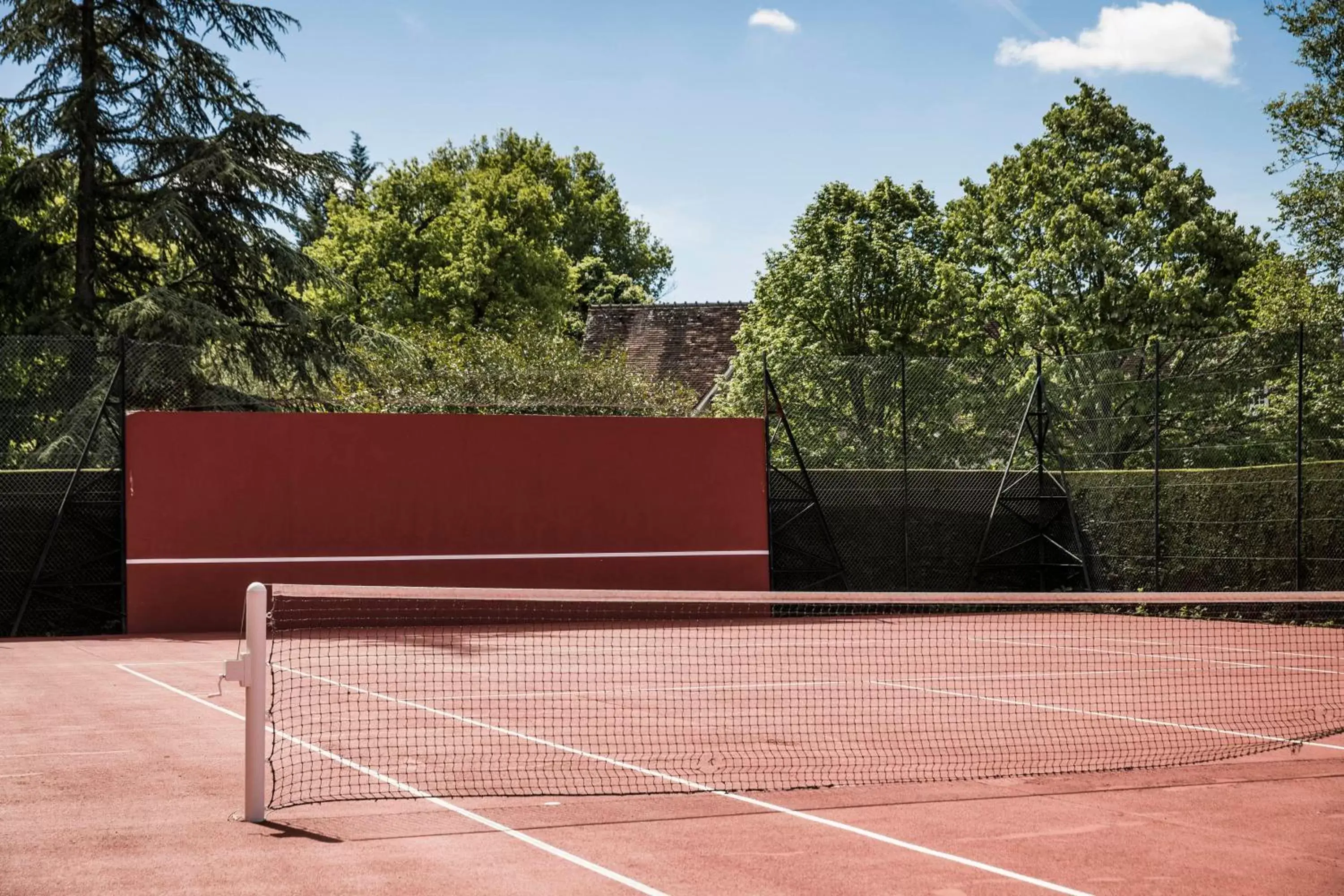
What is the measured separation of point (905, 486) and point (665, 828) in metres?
14.6

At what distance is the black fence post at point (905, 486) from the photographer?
20.1 meters

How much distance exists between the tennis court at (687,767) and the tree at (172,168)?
8.22 m

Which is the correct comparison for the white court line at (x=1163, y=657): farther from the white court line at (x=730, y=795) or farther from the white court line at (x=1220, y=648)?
the white court line at (x=730, y=795)

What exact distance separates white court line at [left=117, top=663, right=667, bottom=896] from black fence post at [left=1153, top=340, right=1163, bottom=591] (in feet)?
45.2

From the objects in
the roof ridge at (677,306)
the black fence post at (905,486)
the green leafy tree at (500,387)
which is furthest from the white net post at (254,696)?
the roof ridge at (677,306)

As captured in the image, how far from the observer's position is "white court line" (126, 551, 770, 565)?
1659 cm

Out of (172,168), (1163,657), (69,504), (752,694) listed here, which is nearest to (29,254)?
(172,168)

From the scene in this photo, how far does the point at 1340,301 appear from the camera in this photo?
23938 mm

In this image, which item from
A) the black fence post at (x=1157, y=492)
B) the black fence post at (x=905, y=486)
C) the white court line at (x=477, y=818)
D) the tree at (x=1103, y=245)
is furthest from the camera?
the tree at (x=1103, y=245)

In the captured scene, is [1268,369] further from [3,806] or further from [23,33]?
[23,33]

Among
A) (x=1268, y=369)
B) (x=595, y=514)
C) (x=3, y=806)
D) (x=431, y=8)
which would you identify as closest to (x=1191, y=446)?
(x=1268, y=369)

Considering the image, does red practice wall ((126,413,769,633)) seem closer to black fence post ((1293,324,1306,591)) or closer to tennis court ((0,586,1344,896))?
tennis court ((0,586,1344,896))

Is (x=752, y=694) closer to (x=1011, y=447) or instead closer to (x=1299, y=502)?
(x=1299, y=502)

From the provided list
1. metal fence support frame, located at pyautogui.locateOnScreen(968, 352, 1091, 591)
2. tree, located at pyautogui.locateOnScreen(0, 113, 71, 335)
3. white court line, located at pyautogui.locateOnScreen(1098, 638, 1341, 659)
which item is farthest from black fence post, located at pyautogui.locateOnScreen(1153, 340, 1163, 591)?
tree, located at pyautogui.locateOnScreen(0, 113, 71, 335)
